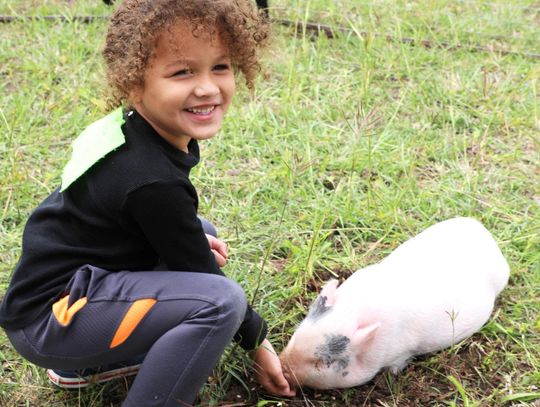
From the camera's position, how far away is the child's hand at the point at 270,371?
2102mm

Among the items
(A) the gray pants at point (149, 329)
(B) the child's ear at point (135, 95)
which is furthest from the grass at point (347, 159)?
(B) the child's ear at point (135, 95)

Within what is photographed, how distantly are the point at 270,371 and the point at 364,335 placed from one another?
29 cm

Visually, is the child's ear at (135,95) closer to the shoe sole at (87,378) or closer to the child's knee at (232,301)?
the child's knee at (232,301)

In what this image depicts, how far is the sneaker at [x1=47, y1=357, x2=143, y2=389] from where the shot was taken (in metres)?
2.07

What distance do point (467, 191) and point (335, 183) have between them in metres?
0.55

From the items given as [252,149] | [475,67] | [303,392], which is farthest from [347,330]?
[475,67]

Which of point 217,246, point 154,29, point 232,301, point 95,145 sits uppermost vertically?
point 154,29

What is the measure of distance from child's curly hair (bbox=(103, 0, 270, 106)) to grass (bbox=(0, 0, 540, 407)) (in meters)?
0.65

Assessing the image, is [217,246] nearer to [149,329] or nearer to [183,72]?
[149,329]

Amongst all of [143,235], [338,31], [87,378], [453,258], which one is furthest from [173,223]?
[338,31]

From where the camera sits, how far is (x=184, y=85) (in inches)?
72.9

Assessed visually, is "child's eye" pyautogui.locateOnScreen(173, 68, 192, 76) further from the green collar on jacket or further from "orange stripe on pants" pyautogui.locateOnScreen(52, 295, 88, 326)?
"orange stripe on pants" pyautogui.locateOnScreen(52, 295, 88, 326)

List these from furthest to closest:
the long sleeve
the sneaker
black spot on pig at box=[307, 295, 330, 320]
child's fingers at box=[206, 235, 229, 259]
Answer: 1. child's fingers at box=[206, 235, 229, 259]
2. black spot on pig at box=[307, 295, 330, 320]
3. the sneaker
4. the long sleeve

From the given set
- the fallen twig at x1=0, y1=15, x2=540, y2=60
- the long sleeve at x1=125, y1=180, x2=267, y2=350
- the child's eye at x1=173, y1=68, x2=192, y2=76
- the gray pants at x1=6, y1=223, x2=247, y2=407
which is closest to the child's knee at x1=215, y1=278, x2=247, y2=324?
the gray pants at x1=6, y1=223, x2=247, y2=407
